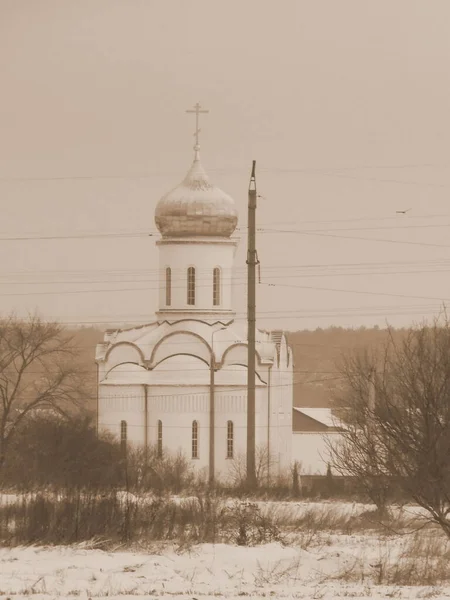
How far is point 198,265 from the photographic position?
4297cm

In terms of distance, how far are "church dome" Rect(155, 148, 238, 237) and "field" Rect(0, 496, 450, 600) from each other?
64.3 ft

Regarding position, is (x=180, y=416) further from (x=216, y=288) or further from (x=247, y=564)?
(x=247, y=564)

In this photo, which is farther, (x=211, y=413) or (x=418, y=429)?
(x=211, y=413)

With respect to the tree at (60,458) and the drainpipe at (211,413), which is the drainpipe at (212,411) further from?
the tree at (60,458)

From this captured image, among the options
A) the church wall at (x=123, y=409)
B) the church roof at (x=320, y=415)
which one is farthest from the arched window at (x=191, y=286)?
the church roof at (x=320, y=415)

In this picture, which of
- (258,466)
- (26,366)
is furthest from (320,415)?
(258,466)

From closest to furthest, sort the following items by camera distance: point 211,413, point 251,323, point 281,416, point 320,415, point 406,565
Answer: point 406,565 → point 251,323 → point 211,413 → point 281,416 → point 320,415

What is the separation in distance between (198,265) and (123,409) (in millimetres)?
4183

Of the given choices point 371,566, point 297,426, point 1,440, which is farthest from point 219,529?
point 297,426

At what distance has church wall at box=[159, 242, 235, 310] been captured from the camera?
141 ft

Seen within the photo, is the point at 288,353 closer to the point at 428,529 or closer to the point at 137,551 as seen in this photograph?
the point at 428,529

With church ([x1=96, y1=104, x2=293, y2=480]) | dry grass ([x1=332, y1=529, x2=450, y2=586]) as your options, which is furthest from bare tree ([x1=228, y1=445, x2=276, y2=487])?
dry grass ([x1=332, y1=529, x2=450, y2=586])

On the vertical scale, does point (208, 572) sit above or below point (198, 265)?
below

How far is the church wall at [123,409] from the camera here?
4097 cm
